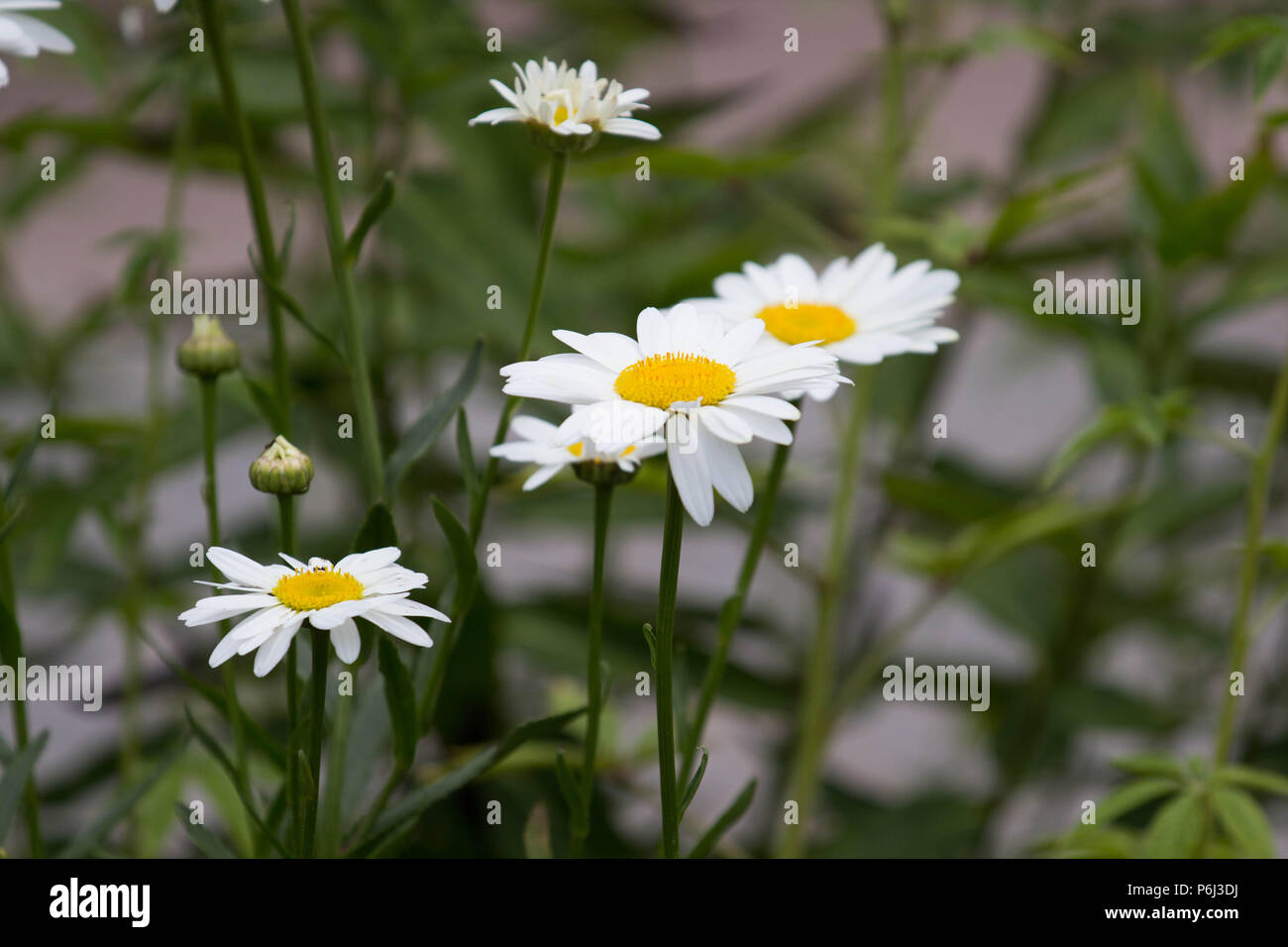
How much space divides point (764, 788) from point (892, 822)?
12 centimetres

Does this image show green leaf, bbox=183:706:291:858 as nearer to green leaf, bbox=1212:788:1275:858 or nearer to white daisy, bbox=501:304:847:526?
white daisy, bbox=501:304:847:526

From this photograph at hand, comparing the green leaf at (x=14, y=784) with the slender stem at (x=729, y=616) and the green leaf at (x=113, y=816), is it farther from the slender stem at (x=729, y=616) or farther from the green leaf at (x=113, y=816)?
the slender stem at (x=729, y=616)

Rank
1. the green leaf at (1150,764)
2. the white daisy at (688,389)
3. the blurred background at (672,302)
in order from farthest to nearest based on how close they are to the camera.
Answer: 1. the blurred background at (672,302)
2. the green leaf at (1150,764)
3. the white daisy at (688,389)

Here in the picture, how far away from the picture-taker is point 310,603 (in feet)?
0.60

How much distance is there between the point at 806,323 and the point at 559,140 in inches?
2.9

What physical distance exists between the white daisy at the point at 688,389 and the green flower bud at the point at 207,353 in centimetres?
8

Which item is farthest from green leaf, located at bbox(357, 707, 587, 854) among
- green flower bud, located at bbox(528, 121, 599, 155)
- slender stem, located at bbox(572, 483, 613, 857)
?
green flower bud, located at bbox(528, 121, 599, 155)

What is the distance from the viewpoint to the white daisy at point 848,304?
246mm

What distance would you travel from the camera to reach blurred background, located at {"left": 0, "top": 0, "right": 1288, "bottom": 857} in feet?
1.26

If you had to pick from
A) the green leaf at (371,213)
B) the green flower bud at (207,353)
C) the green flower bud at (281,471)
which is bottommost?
the green flower bud at (281,471)

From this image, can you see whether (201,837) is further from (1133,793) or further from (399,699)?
(1133,793)

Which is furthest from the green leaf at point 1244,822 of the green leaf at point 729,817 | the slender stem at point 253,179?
the slender stem at point 253,179

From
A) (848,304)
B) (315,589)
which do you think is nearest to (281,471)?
(315,589)

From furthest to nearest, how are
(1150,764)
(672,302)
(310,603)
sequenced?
(672,302) → (1150,764) → (310,603)
